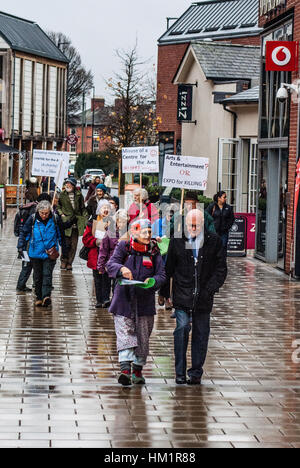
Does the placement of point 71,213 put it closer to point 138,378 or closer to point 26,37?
point 138,378

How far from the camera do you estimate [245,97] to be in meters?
29.6

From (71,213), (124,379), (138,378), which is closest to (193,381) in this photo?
(138,378)

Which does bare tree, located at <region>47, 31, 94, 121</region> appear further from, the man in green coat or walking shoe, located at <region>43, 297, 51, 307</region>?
walking shoe, located at <region>43, 297, 51, 307</region>

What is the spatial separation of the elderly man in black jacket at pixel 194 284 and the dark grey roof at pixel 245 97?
62.7 ft

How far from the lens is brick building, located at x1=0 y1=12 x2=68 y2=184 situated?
61406 millimetres

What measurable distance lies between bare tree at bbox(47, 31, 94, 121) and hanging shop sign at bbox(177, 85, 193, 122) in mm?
68976

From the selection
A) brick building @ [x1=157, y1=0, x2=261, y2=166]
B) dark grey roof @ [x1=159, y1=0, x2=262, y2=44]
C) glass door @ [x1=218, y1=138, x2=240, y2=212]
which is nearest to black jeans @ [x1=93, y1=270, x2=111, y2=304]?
glass door @ [x1=218, y1=138, x2=240, y2=212]

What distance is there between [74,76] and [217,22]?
41699 millimetres

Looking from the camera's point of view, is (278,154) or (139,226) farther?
(278,154)

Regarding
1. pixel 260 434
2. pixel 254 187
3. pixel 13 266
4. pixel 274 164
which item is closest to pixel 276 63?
pixel 274 164

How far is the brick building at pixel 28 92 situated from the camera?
61406mm

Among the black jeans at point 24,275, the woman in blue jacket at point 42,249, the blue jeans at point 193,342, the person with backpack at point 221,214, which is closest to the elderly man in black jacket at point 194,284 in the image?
the blue jeans at point 193,342
